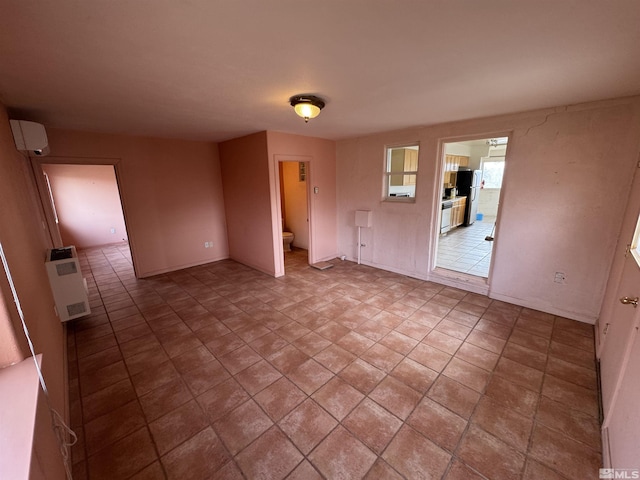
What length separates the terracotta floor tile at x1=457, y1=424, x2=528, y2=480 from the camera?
57.2 inches

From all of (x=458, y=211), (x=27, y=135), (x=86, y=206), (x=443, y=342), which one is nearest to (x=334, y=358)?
(x=443, y=342)

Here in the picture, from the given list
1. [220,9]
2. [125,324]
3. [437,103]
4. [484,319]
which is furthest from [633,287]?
[125,324]

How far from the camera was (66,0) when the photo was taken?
3.59ft

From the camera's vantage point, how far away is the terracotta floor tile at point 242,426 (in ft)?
5.40

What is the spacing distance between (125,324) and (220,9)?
11.0 feet

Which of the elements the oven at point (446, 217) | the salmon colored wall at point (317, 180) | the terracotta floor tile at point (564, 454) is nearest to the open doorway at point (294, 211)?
the salmon colored wall at point (317, 180)

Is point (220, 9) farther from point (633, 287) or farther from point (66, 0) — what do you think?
point (633, 287)

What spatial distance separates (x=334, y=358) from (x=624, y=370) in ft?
6.32

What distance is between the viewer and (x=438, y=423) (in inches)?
68.7

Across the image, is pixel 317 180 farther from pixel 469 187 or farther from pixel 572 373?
pixel 469 187

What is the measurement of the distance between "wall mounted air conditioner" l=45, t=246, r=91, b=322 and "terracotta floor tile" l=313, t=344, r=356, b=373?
289cm

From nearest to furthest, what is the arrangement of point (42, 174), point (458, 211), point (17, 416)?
point (17, 416) < point (42, 174) < point (458, 211)

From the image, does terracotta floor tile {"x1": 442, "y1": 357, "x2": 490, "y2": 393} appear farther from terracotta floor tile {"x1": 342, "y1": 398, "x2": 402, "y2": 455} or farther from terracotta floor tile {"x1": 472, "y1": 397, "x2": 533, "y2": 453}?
terracotta floor tile {"x1": 342, "y1": 398, "x2": 402, "y2": 455}

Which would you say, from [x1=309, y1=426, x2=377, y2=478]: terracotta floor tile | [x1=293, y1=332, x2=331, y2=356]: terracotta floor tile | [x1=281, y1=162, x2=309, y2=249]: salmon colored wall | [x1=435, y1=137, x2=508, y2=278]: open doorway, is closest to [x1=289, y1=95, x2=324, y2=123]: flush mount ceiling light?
[x1=293, y1=332, x2=331, y2=356]: terracotta floor tile
